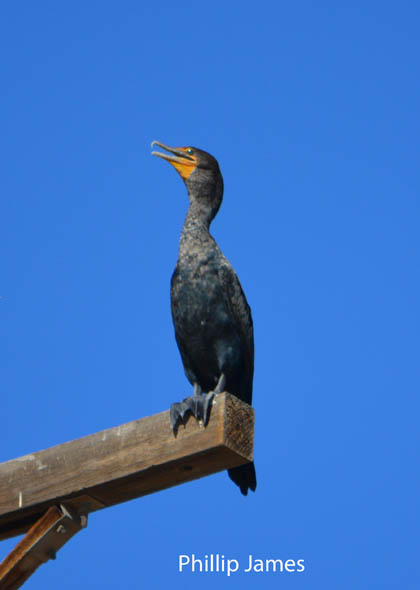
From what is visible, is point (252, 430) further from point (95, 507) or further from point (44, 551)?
point (44, 551)

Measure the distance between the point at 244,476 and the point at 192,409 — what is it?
1351 mm

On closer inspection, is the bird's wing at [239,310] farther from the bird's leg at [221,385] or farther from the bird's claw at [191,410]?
the bird's claw at [191,410]

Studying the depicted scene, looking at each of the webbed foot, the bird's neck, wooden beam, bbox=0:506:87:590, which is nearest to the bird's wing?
the bird's neck

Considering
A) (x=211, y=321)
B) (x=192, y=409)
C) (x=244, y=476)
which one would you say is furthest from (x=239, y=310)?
(x=192, y=409)

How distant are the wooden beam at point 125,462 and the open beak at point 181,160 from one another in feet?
8.55

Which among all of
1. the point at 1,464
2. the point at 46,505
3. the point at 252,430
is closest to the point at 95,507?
the point at 46,505

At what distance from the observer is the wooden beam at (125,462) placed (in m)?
2.85

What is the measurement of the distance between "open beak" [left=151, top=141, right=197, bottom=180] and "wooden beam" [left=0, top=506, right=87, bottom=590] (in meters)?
2.76

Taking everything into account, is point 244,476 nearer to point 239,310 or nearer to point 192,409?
point 239,310

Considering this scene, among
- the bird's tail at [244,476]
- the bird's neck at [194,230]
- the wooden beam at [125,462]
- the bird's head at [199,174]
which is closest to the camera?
the wooden beam at [125,462]

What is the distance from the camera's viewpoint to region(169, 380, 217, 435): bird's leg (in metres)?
2.89

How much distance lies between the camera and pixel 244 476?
13.8 feet

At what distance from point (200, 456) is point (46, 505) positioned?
0.63 metres

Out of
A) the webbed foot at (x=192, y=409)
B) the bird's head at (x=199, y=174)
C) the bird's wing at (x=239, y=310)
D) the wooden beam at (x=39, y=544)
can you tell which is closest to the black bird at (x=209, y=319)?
the bird's wing at (x=239, y=310)
